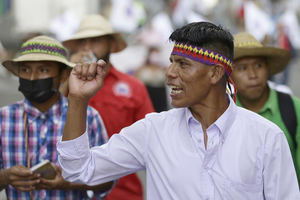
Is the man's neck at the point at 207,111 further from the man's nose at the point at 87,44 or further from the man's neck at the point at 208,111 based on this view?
the man's nose at the point at 87,44

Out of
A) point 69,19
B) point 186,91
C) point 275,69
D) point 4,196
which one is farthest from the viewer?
point 69,19

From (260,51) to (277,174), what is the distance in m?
1.84

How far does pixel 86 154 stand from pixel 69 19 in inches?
474

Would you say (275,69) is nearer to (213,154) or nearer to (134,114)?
(134,114)

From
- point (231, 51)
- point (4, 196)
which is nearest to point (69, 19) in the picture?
point (4, 196)

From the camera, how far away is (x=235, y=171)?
258cm

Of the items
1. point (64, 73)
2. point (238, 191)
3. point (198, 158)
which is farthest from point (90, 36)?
point (238, 191)

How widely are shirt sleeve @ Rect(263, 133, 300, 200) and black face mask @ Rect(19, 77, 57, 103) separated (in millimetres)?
1687

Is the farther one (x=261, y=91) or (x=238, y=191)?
(x=261, y=91)

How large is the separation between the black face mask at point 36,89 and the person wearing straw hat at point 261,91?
1451 mm

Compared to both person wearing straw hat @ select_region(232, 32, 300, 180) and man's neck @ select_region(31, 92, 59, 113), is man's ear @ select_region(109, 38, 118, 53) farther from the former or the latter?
man's neck @ select_region(31, 92, 59, 113)

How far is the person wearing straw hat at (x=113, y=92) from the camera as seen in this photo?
4504mm

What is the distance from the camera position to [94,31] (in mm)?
4961

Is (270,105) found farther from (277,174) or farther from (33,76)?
(33,76)
